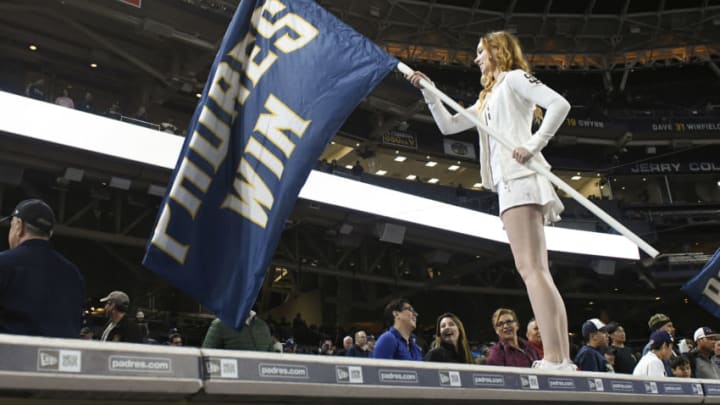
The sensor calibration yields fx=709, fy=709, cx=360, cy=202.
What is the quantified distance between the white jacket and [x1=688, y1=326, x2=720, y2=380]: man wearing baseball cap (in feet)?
12.0

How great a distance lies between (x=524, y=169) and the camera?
312cm

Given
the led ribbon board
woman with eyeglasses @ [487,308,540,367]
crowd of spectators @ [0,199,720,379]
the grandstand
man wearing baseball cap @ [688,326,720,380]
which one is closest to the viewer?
crowd of spectators @ [0,199,720,379]

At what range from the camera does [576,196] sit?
2.89m

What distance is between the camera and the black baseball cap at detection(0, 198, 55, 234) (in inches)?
107

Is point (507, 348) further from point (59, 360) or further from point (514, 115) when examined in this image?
point (59, 360)

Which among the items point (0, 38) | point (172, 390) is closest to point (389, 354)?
point (172, 390)

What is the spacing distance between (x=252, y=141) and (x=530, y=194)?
4.11 feet

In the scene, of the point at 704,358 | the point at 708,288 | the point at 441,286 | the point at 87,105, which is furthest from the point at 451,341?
the point at 441,286

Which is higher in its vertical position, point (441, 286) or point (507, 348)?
point (441, 286)

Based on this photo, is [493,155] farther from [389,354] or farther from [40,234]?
[40,234]

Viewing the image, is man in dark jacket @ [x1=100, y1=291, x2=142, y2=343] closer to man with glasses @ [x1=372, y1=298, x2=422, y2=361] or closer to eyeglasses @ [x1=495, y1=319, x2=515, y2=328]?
man with glasses @ [x1=372, y1=298, x2=422, y2=361]

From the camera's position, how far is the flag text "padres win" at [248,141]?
2420 mm

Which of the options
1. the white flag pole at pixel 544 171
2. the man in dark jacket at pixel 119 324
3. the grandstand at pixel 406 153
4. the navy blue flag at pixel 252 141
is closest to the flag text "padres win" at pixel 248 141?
the navy blue flag at pixel 252 141

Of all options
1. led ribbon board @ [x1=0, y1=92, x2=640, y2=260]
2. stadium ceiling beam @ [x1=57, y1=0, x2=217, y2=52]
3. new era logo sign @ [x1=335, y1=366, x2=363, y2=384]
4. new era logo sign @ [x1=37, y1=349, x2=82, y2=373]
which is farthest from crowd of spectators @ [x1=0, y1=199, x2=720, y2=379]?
stadium ceiling beam @ [x1=57, y1=0, x2=217, y2=52]
